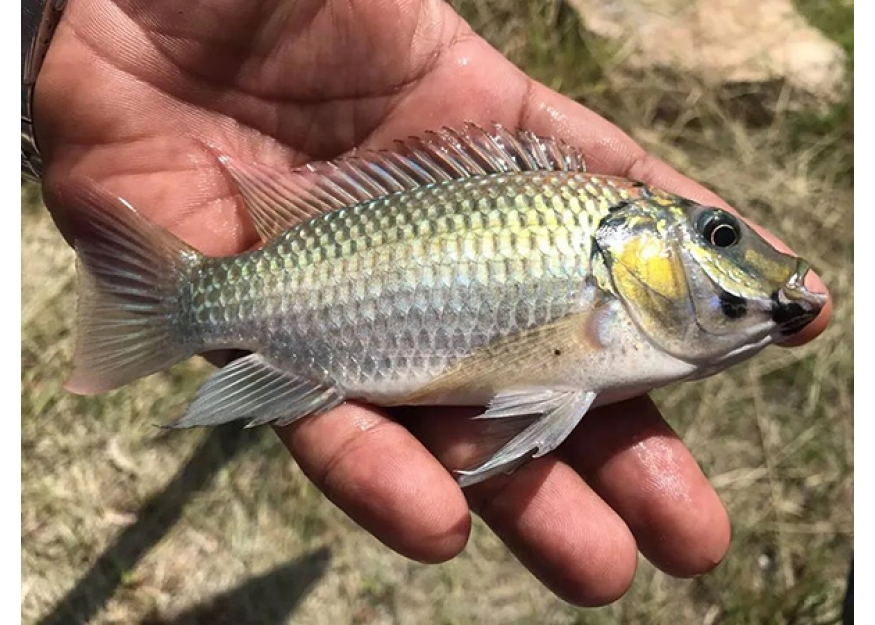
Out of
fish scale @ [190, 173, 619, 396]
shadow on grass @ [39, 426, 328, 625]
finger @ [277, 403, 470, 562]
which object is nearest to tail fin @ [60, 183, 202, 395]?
fish scale @ [190, 173, 619, 396]

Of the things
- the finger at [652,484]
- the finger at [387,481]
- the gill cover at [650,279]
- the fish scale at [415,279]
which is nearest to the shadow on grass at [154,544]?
the finger at [387,481]

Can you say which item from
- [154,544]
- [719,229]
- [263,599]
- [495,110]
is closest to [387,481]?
[719,229]

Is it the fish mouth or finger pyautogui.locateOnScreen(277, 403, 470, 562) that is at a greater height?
the fish mouth

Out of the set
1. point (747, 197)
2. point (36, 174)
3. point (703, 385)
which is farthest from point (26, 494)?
A: point (747, 197)

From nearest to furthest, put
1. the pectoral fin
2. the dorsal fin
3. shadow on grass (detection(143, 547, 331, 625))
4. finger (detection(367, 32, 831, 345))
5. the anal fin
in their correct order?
the pectoral fin < the anal fin < the dorsal fin < finger (detection(367, 32, 831, 345)) < shadow on grass (detection(143, 547, 331, 625))

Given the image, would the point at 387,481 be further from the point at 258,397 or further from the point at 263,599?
the point at 263,599

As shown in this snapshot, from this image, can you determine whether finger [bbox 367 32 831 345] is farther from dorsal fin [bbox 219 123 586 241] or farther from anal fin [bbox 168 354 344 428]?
anal fin [bbox 168 354 344 428]

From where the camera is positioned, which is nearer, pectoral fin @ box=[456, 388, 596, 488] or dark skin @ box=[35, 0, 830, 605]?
pectoral fin @ box=[456, 388, 596, 488]

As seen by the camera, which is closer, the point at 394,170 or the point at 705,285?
the point at 705,285
